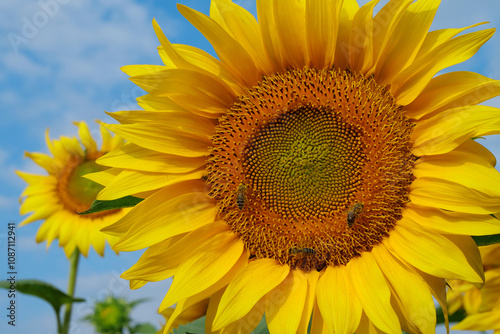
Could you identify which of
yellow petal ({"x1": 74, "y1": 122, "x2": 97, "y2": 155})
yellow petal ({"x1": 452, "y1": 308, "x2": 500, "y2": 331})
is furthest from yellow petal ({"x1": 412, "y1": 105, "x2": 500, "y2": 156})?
yellow petal ({"x1": 74, "y1": 122, "x2": 97, "y2": 155})

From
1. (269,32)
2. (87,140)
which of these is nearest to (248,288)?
(269,32)

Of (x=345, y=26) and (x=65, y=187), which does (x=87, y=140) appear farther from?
(x=345, y=26)

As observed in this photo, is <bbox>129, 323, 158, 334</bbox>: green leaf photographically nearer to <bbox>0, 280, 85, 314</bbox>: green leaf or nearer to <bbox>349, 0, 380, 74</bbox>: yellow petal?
<bbox>0, 280, 85, 314</bbox>: green leaf

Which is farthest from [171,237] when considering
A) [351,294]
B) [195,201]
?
[351,294]

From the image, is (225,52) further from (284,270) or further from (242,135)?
(284,270)

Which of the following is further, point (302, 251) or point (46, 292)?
point (46, 292)

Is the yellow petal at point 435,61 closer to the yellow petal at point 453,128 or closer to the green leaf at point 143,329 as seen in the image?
the yellow petal at point 453,128

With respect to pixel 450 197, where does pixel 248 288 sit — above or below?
below
